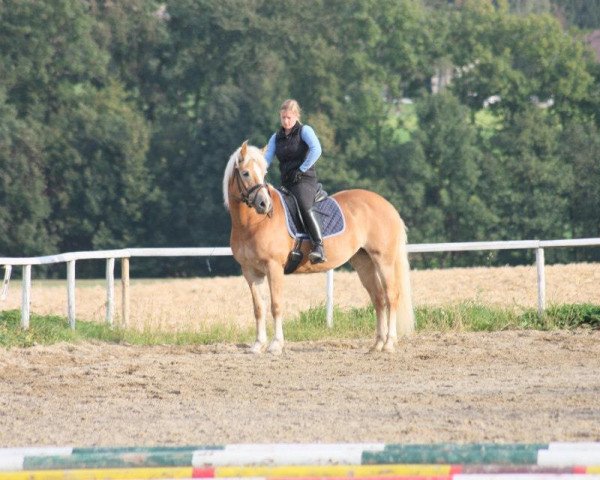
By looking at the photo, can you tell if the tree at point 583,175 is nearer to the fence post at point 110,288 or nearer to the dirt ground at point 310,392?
the dirt ground at point 310,392

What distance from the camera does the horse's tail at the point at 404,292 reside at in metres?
14.2

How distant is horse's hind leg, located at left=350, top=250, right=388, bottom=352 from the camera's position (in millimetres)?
13922

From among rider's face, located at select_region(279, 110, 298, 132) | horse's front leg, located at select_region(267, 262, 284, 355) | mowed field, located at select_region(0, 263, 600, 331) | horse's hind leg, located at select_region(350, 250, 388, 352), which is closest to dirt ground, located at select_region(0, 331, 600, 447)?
horse's front leg, located at select_region(267, 262, 284, 355)

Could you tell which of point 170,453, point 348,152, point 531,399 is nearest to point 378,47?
point 348,152

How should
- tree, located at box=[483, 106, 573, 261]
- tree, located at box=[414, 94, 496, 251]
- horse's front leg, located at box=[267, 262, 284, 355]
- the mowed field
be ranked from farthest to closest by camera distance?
tree, located at box=[414, 94, 496, 251], tree, located at box=[483, 106, 573, 261], the mowed field, horse's front leg, located at box=[267, 262, 284, 355]

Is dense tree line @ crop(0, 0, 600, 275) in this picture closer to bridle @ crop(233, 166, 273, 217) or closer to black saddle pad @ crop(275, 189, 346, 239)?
black saddle pad @ crop(275, 189, 346, 239)

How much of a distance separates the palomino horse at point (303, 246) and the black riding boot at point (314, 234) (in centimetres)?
11

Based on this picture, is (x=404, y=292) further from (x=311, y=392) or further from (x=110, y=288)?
(x=311, y=392)

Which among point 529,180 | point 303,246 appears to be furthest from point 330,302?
point 529,180

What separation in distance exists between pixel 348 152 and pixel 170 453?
148 ft

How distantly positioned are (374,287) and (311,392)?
12.4 ft

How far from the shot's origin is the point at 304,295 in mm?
27375

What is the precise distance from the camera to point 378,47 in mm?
57188

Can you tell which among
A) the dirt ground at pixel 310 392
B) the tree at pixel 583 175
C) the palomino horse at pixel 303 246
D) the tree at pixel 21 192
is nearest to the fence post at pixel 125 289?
the dirt ground at pixel 310 392
